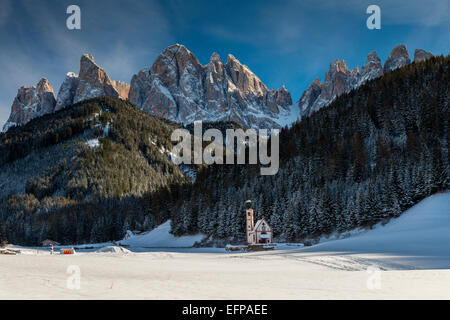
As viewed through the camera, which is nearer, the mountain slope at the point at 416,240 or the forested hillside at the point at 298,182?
the mountain slope at the point at 416,240

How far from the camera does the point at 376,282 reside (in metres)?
14.3

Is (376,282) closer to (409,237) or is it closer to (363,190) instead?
(409,237)

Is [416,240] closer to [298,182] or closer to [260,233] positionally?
[260,233]

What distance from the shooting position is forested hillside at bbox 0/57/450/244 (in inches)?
2165

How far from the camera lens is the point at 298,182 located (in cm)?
7462

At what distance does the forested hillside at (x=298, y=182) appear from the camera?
5500cm

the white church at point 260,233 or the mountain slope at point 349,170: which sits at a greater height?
the mountain slope at point 349,170

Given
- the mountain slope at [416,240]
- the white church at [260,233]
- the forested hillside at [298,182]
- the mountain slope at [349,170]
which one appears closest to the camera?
the mountain slope at [416,240]

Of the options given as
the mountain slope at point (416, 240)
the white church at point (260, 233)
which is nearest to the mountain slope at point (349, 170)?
the white church at point (260, 233)

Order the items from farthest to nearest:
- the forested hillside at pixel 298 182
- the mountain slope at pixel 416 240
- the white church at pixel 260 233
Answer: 1. the white church at pixel 260 233
2. the forested hillside at pixel 298 182
3. the mountain slope at pixel 416 240

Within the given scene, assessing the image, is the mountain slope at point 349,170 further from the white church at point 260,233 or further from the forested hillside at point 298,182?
the white church at point 260,233

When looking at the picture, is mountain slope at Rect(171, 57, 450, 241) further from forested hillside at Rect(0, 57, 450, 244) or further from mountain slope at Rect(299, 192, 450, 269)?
mountain slope at Rect(299, 192, 450, 269)

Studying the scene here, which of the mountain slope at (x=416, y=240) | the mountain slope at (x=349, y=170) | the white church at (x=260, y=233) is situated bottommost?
the white church at (x=260, y=233)

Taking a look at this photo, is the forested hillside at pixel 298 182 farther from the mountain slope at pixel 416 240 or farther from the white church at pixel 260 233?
the mountain slope at pixel 416 240
